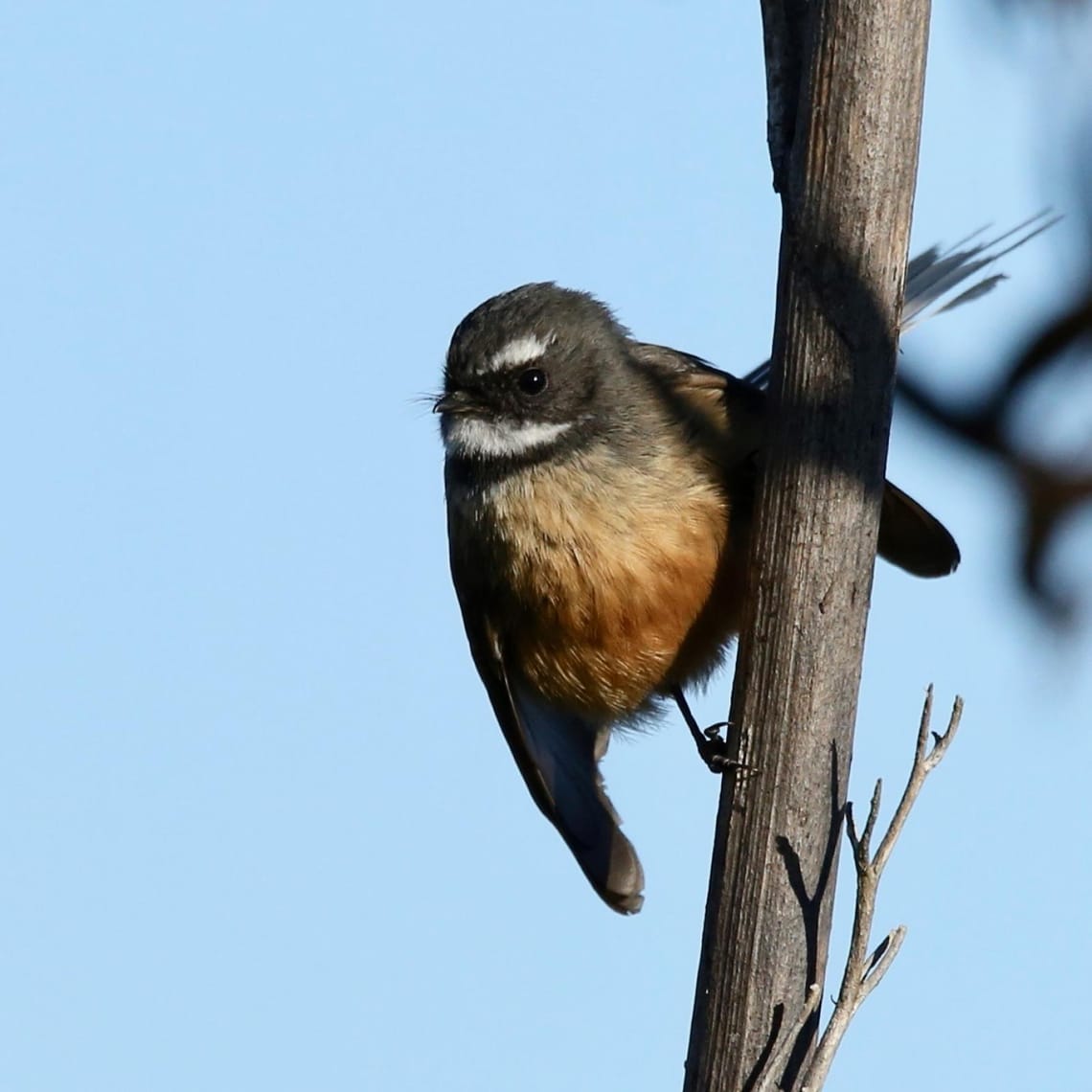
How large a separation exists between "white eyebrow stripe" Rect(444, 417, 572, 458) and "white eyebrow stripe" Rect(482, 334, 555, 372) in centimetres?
23

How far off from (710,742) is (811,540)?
4.37ft

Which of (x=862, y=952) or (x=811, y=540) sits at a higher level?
(x=811, y=540)

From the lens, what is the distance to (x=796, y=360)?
176 inches

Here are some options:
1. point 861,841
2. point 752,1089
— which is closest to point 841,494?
point 861,841

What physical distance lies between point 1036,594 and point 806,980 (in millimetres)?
2549

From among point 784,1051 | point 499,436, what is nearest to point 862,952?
point 784,1051

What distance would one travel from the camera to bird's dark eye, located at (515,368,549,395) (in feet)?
20.5

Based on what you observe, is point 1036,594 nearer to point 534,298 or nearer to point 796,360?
point 796,360

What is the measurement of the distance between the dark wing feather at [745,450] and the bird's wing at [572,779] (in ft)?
4.37

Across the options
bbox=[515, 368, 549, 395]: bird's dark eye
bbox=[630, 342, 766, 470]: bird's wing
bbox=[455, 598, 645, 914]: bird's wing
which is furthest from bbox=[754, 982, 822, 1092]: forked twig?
bbox=[515, 368, 549, 395]: bird's dark eye

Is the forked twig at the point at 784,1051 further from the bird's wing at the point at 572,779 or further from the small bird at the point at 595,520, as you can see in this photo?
the bird's wing at the point at 572,779

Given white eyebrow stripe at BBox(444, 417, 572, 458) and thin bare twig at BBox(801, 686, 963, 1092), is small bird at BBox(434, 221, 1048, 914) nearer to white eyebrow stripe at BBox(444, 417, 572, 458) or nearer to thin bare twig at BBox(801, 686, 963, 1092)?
white eyebrow stripe at BBox(444, 417, 572, 458)

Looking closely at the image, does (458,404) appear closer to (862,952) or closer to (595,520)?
(595,520)

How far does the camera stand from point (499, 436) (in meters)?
6.15
